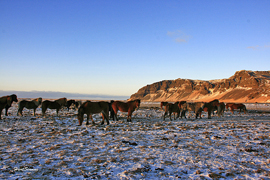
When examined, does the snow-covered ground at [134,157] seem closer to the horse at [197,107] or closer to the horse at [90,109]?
the horse at [90,109]

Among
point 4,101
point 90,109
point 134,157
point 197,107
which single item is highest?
point 4,101

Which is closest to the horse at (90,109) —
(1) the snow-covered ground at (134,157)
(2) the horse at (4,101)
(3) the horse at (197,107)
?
(1) the snow-covered ground at (134,157)

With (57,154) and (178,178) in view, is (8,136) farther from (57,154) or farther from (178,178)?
(178,178)

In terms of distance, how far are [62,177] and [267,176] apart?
18.9ft

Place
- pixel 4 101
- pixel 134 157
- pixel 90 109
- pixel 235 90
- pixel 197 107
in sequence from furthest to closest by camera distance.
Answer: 1. pixel 235 90
2. pixel 197 107
3. pixel 4 101
4. pixel 90 109
5. pixel 134 157

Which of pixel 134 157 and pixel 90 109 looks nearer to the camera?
pixel 134 157

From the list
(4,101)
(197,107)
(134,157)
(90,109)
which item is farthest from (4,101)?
(197,107)

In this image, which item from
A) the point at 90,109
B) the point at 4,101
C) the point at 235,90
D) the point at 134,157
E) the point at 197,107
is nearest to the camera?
the point at 134,157

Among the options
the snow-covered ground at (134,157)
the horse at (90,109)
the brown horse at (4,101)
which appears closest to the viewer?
the snow-covered ground at (134,157)

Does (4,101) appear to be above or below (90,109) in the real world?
above

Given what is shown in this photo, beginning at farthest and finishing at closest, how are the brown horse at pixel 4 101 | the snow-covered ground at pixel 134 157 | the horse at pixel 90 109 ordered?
the brown horse at pixel 4 101 < the horse at pixel 90 109 < the snow-covered ground at pixel 134 157

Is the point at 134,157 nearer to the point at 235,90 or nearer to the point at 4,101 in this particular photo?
the point at 4,101

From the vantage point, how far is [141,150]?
7566mm

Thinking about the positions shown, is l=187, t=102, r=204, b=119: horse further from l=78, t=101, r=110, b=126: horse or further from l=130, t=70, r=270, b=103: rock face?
l=130, t=70, r=270, b=103: rock face
